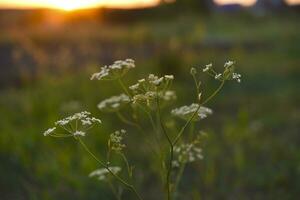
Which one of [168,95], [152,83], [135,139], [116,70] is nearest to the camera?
[152,83]

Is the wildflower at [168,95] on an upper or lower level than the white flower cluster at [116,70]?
lower

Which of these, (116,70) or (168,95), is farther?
(168,95)

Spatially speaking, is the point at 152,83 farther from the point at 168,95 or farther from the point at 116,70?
the point at 168,95

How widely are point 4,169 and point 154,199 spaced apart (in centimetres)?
152

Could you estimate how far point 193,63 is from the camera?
10.8 meters

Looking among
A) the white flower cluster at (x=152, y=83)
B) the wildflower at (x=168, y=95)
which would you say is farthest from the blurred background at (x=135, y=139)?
the white flower cluster at (x=152, y=83)

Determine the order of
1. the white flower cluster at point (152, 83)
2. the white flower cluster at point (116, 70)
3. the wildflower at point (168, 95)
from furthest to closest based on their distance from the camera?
the wildflower at point (168, 95) < the white flower cluster at point (116, 70) < the white flower cluster at point (152, 83)

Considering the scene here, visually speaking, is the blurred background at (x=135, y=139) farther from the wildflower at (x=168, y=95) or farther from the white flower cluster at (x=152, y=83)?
the white flower cluster at (x=152, y=83)

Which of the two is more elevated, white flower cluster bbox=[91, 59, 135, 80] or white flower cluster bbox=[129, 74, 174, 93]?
white flower cluster bbox=[91, 59, 135, 80]

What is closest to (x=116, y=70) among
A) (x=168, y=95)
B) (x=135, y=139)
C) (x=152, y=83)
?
(x=152, y=83)

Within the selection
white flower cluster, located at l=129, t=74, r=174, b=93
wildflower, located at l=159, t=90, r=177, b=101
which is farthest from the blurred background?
white flower cluster, located at l=129, t=74, r=174, b=93

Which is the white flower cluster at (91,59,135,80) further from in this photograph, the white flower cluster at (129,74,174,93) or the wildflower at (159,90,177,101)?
the wildflower at (159,90,177,101)

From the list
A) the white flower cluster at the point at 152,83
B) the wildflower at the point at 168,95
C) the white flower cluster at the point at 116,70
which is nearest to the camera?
the white flower cluster at the point at 152,83

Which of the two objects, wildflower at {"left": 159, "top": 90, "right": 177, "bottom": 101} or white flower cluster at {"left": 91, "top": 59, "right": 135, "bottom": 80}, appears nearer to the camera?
white flower cluster at {"left": 91, "top": 59, "right": 135, "bottom": 80}
